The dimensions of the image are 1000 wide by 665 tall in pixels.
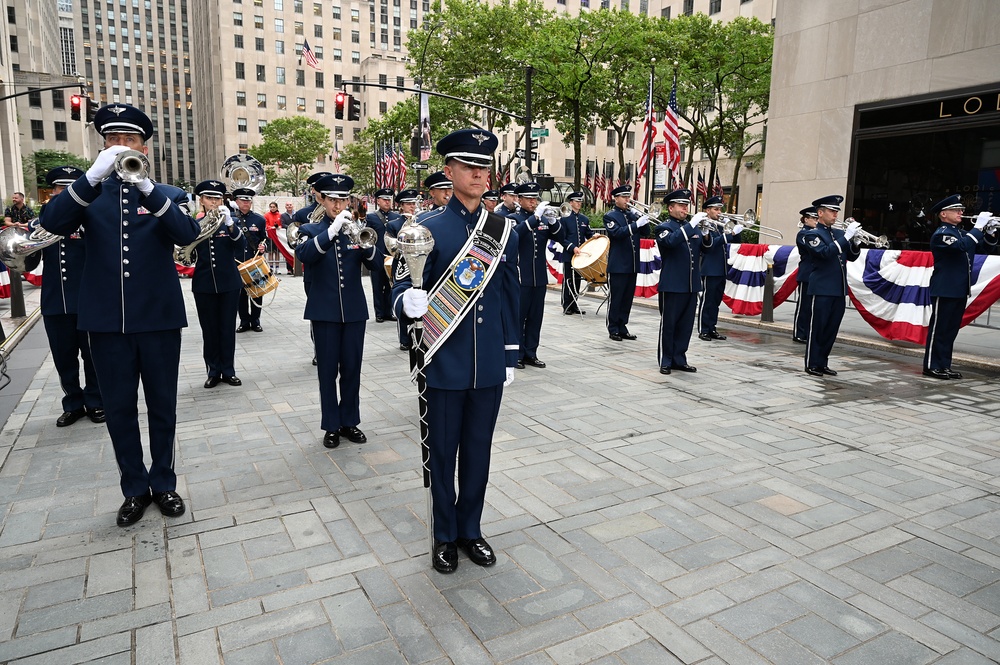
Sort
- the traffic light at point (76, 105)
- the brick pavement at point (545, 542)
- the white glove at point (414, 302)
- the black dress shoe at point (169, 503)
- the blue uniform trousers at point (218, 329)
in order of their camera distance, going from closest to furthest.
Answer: the brick pavement at point (545, 542) < the white glove at point (414, 302) < the black dress shoe at point (169, 503) < the blue uniform trousers at point (218, 329) < the traffic light at point (76, 105)

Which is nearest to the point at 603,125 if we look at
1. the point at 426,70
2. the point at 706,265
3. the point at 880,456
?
the point at 426,70

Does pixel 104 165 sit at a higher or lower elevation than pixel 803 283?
higher

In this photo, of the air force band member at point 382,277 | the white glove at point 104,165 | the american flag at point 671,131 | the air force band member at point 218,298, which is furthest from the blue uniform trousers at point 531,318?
the american flag at point 671,131

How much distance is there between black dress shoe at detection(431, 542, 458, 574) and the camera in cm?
378

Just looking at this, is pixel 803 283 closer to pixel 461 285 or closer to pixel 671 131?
pixel 461 285

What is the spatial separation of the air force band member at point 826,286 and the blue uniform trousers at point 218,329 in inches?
283

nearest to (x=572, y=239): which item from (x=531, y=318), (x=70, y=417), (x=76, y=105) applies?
(x=531, y=318)

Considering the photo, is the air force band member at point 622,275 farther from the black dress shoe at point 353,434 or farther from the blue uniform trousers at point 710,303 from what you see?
the black dress shoe at point 353,434

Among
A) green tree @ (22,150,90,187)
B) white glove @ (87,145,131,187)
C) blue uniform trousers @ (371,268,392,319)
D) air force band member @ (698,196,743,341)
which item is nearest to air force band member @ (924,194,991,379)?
air force band member @ (698,196,743,341)

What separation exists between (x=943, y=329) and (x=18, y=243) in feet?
32.8

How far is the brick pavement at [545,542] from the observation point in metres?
3.19

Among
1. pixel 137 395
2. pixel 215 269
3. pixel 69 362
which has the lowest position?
pixel 69 362

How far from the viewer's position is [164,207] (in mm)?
4230

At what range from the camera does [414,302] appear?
3.43 metres
